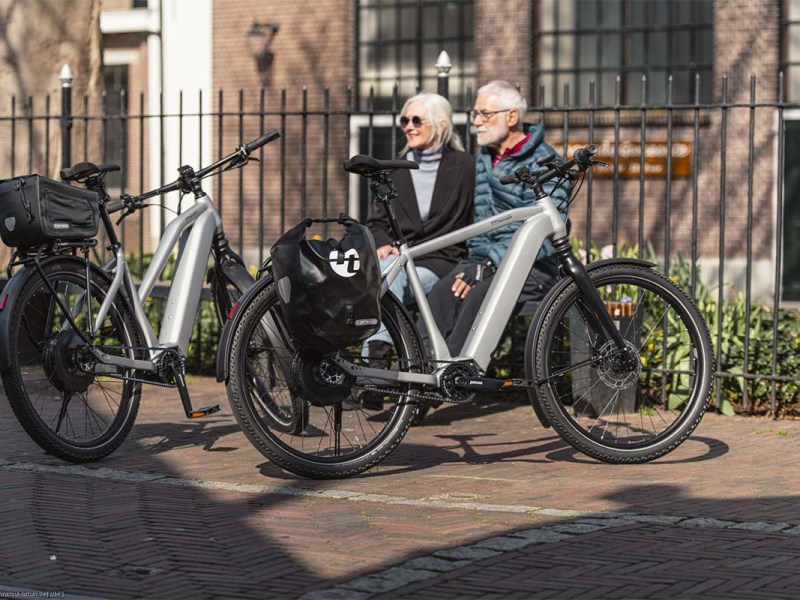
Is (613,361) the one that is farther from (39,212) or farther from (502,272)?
(39,212)

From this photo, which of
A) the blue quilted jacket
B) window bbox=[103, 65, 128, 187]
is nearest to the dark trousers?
the blue quilted jacket

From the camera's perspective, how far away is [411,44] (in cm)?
2072

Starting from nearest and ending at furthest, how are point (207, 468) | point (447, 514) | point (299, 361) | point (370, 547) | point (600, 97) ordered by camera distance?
point (370, 547) < point (447, 514) < point (299, 361) < point (207, 468) < point (600, 97)

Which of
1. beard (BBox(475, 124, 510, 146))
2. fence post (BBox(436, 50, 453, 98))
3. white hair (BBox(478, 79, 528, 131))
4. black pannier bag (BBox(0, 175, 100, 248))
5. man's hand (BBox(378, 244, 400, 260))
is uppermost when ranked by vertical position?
fence post (BBox(436, 50, 453, 98))

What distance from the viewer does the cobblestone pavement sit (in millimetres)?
4207

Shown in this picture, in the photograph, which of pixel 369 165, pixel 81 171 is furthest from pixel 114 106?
pixel 369 165

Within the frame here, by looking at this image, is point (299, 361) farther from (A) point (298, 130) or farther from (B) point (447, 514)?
(A) point (298, 130)

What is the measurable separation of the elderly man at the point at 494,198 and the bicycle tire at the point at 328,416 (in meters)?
0.94

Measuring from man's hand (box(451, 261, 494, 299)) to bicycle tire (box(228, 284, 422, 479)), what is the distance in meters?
1.03

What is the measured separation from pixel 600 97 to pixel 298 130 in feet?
14.6

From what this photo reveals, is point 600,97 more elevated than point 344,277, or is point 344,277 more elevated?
point 600,97

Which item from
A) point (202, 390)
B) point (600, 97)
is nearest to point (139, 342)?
point (202, 390)

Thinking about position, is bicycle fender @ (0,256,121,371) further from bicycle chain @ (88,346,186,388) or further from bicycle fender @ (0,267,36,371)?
bicycle chain @ (88,346,186,388)

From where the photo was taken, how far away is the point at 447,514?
16.9 ft
